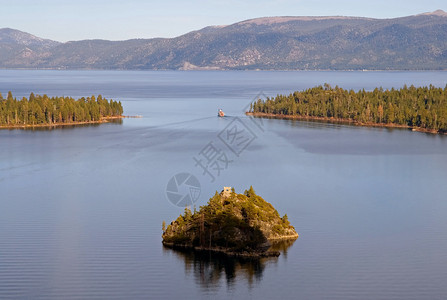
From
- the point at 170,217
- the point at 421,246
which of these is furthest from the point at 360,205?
the point at 170,217

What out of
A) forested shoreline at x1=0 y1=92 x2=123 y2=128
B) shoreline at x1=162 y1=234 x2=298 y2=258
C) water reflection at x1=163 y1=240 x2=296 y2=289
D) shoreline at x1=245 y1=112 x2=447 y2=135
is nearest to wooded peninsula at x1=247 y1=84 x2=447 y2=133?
shoreline at x1=245 y1=112 x2=447 y2=135

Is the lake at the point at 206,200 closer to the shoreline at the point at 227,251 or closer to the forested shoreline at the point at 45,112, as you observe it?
the shoreline at the point at 227,251

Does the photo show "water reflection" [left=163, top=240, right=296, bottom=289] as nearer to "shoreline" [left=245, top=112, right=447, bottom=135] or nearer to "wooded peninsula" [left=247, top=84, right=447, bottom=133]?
"shoreline" [left=245, top=112, right=447, bottom=135]

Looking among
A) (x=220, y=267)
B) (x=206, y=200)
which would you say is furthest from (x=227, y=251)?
(x=206, y=200)

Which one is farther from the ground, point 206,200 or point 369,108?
point 369,108

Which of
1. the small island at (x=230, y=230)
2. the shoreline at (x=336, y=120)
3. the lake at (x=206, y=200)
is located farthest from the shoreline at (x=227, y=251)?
the shoreline at (x=336, y=120)

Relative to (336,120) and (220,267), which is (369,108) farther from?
(220,267)
